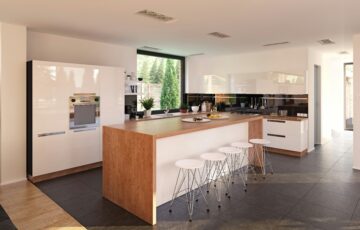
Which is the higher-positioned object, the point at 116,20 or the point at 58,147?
the point at 116,20

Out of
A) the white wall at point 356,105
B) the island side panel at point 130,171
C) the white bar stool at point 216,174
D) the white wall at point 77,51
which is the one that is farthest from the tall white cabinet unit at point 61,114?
the white wall at point 356,105

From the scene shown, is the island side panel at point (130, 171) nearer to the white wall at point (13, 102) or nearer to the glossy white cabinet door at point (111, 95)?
the glossy white cabinet door at point (111, 95)

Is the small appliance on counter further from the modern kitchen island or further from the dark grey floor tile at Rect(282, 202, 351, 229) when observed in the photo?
the dark grey floor tile at Rect(282, 202, 351, 229)

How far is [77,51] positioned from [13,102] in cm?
159

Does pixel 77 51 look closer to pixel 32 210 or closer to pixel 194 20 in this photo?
pixel 194 20

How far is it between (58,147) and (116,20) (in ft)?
7.49

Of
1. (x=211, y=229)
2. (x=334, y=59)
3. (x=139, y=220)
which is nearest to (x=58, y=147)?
(x=139, y=220)

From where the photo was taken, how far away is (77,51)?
504 centimetres

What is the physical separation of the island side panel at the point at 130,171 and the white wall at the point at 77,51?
2.30 metres

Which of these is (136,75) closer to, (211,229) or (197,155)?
(197,155)

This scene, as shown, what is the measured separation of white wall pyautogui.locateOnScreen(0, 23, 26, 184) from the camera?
3.90 m

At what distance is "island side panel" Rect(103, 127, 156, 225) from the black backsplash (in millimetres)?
4377

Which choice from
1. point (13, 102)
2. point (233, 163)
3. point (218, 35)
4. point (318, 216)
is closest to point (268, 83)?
point (218, 35)

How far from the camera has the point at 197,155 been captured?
372cm
